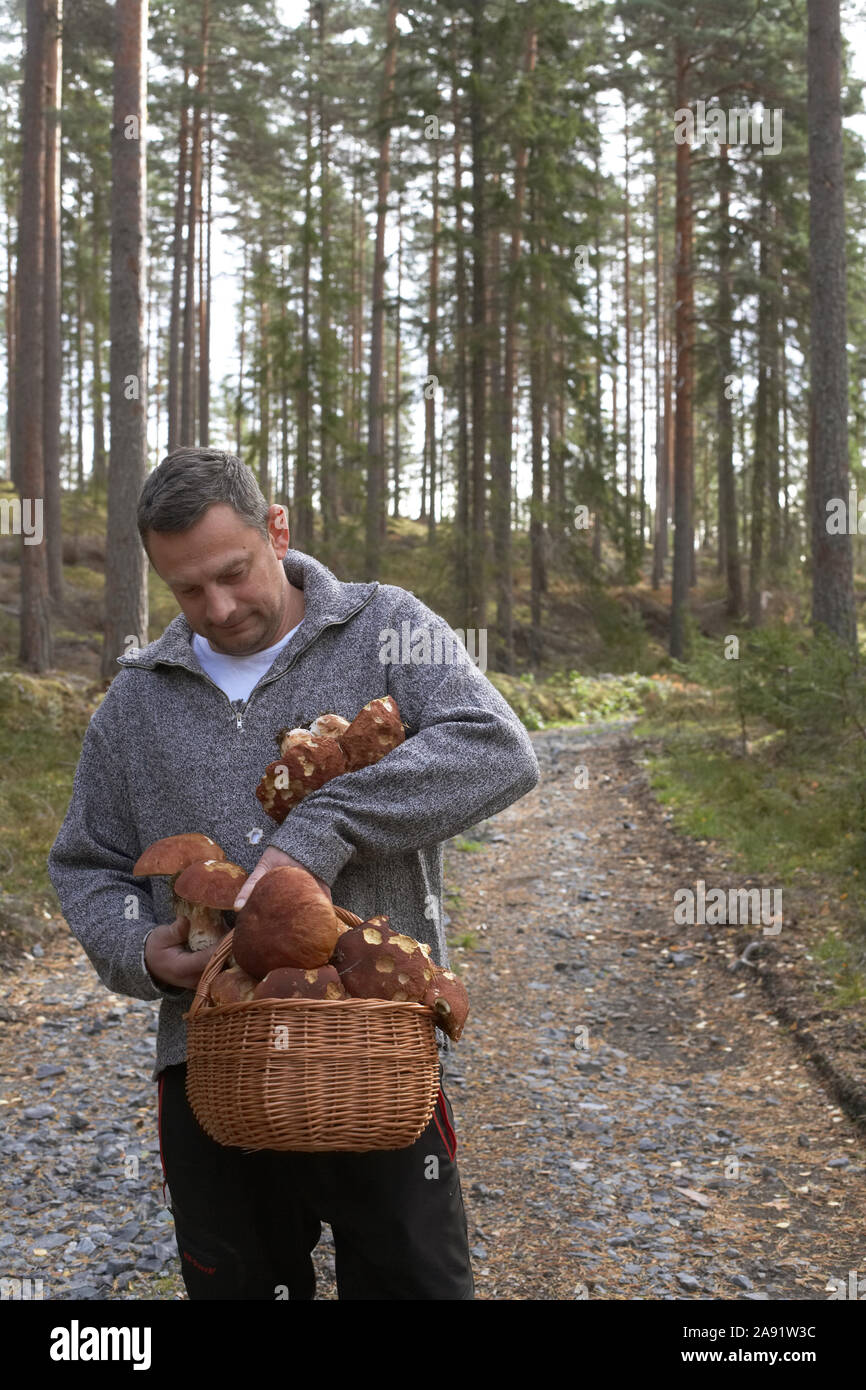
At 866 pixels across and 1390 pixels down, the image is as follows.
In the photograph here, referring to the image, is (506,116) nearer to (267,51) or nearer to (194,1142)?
(267,51)

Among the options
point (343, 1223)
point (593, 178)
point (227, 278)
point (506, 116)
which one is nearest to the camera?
point (343, 1223)

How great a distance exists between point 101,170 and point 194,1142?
28946 millimetres

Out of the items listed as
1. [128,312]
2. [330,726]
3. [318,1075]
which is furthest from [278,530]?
[128,312]

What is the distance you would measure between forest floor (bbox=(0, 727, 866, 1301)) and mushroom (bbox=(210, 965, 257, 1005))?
2.63m

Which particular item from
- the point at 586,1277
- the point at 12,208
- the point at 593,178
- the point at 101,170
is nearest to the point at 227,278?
the point at 12,208

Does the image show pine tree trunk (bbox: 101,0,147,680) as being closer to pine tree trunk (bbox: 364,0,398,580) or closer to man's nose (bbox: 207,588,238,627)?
pine tree trunk (bbox: 364,0,398,580)

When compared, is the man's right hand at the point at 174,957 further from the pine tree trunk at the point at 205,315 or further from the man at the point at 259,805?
the pine tree trunk at the point at 205,315

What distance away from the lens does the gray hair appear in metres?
2.63

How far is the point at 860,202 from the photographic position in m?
29.1

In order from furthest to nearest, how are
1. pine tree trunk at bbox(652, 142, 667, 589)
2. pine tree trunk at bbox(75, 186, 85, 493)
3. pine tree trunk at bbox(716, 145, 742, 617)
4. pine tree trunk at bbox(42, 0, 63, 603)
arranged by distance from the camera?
pine tree trunk at bbox(652, 142, 667, 589) → pine tree trunk at bbox(75, 186, 85, 493) → pine tree trunk at bbox(716, 145, 742, 617) → pine tree trunk at bbox(42, 0, 63, 603)

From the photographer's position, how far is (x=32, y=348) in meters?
18.4

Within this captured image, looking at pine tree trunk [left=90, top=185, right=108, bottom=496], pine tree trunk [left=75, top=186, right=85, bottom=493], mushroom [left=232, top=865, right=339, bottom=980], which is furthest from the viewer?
pine tree trunk [left=75, top=186, right=85, bottom=493]

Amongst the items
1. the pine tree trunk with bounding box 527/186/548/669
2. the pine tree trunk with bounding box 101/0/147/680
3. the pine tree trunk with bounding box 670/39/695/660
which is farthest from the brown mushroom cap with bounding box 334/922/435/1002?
the pine tree trunk with bounding box 670/39/695/660

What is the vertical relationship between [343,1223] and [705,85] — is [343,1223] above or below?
below
